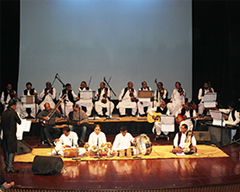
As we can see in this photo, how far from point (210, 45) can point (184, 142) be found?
532 centimetres

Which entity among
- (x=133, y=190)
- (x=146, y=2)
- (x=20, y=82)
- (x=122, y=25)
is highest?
(x=146, y=2)

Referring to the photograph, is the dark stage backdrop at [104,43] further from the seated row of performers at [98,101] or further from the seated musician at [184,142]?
the seated musician at [184,142]

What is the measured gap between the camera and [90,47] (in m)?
12.3

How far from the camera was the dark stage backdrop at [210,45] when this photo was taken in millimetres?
9977

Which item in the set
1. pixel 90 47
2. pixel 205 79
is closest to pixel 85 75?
pixel 90 47

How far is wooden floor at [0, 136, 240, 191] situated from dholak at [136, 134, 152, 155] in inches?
16.1

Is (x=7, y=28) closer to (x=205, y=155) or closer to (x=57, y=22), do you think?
(x=57, y=22)

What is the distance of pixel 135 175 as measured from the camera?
5812mm

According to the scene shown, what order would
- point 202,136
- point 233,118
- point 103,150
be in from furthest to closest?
A: point 233,118
point 202,136
point 103,150

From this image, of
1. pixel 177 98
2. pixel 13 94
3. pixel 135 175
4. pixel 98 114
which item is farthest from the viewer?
pixel 177 98

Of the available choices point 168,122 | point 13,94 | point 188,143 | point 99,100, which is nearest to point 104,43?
point 99,100

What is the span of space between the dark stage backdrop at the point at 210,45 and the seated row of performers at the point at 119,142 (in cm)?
347

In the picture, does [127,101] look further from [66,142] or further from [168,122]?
[66,142]

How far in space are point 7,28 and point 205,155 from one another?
331 inches
